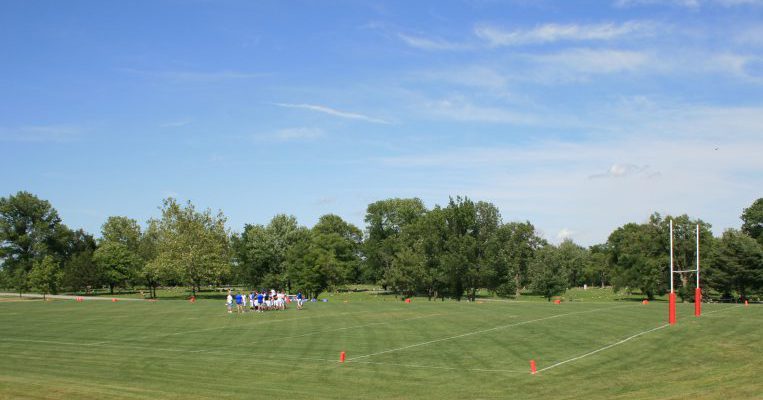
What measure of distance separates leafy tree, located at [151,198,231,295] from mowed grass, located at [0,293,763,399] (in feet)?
134

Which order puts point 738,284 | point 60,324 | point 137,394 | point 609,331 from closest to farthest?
1. point 137,394
2. point 609,331
3. point 60,324
4. point 738,284

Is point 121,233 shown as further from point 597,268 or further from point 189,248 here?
point 597,268

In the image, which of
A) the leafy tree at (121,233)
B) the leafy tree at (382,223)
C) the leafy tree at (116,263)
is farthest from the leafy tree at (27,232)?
the leafy tree at (382,223)

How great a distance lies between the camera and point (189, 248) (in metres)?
83.9

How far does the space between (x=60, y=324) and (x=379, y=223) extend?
93218 millimetres

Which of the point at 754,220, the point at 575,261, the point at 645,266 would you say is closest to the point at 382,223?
the point at 575,261

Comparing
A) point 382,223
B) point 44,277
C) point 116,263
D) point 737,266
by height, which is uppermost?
point 382,223

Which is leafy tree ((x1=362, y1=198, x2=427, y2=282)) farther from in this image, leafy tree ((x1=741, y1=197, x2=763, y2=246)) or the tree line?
leafy tree ((x1=741, y1=197, x2=763, y2=246))

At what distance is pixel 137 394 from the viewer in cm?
1861

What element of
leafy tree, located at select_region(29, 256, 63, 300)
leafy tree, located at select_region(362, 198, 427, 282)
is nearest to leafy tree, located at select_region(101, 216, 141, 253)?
leafy tree, located at select_region(29, 256, 63, 300)

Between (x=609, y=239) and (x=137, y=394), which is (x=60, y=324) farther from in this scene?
(x=609, y=239)

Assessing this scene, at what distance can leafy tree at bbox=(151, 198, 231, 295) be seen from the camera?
273 ft

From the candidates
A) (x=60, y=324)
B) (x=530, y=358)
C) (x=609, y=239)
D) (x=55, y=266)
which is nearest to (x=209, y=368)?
(x=530, y=358)

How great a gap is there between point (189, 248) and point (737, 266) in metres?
67.5
